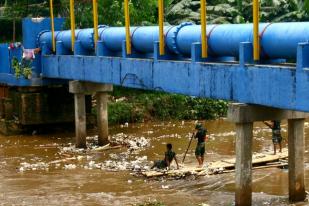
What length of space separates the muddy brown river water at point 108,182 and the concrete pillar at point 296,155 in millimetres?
372

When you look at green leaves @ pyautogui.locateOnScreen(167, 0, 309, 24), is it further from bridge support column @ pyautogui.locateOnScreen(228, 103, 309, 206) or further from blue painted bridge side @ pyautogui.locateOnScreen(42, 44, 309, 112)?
bridge support column @ pyautogui.locateOnScreen(228, 103, 309, 206)

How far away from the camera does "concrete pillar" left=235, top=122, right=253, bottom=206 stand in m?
12.2

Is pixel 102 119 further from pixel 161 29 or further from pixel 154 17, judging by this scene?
pixel 154 17

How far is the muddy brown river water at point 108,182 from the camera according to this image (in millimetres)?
14062

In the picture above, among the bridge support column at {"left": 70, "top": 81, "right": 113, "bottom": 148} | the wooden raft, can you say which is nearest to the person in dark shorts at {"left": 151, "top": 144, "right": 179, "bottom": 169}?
the wooden raft

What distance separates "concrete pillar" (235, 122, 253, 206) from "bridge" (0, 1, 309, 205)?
0.06 ft

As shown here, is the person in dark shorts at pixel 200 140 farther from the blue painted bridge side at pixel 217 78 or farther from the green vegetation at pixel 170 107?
the green vegetation at pixel 170 107

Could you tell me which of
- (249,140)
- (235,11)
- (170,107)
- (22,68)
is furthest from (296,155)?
(235,11)

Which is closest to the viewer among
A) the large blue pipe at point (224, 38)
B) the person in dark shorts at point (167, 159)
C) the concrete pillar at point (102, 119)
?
the large blue pipe at point (224, 38)

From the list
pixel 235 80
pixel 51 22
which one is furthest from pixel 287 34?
pixel 51 22

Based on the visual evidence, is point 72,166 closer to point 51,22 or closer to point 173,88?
point 173,88

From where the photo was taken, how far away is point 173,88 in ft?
46.2

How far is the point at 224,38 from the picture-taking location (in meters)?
12.2

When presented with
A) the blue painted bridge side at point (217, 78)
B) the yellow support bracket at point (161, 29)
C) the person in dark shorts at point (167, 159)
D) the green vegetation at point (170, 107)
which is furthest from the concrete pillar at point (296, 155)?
the green vegetation at point (170, 107)
